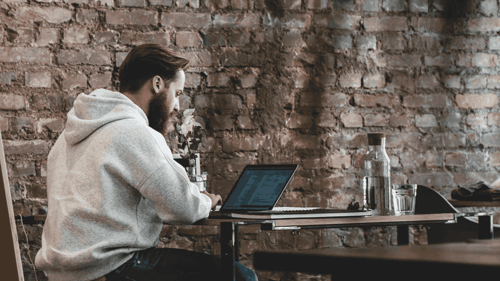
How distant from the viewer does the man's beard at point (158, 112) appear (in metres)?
1.73

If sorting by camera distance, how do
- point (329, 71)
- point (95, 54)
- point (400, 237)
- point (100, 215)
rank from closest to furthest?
1. point (100, 215)
2. point (400, 237)
3. point (95, 54)
4. point (329, 71)

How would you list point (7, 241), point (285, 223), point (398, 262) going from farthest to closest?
point (285, 223)
point (7, 241)
point (398, 262)

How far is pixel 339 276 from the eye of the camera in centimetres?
57

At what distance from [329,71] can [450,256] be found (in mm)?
2184

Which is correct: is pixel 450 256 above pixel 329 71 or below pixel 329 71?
below

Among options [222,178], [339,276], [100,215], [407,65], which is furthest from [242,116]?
[339,276]

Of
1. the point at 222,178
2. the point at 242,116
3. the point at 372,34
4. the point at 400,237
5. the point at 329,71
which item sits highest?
the point at 372,34

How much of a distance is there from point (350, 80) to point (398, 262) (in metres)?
2.23

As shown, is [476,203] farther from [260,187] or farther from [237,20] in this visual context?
[237,20]

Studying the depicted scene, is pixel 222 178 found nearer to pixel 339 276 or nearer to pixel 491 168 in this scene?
pixel 491 168

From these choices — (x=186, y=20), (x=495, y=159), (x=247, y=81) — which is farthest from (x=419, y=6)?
(x=186, y=20)

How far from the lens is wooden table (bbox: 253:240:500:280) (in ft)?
1.56

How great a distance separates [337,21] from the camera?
2.65 m

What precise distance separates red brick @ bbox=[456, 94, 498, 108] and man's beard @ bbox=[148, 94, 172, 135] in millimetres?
1727
